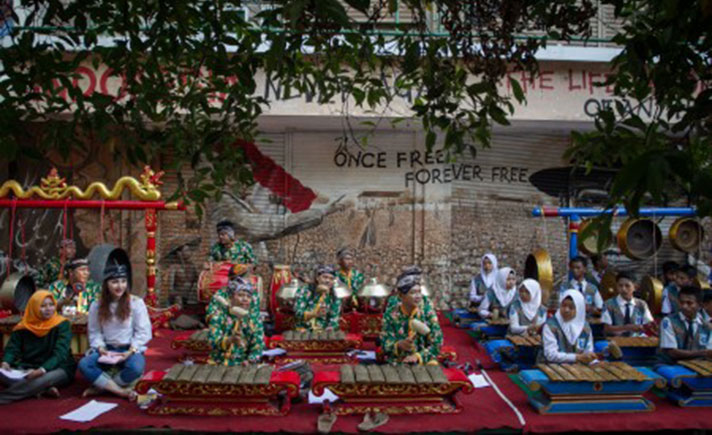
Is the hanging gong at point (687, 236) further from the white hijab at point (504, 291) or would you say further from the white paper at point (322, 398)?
the white paper at point (322, 398)

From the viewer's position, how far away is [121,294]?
19.2 feet

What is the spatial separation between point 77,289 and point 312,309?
292cm

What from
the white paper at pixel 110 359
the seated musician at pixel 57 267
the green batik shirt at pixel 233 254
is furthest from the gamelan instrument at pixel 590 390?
the seated musician at pixel 57 267

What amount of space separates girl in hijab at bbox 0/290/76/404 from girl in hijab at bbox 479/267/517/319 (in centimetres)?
546

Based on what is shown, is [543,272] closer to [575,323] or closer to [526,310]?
[526,310]

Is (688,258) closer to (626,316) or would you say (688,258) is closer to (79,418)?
(626,316)

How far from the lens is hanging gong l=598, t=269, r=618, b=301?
917cm

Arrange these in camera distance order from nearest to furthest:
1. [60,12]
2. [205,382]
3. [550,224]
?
[60,12] < [205,382] < [550,224]

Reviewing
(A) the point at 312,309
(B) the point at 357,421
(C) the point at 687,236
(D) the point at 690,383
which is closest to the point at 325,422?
(B) the point at 357,421

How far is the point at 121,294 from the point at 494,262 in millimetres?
5661

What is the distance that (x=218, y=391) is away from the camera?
479 cm

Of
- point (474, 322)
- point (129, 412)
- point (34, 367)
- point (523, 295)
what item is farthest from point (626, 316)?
point (34, 367)

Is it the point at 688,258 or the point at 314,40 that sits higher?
the point at 314,40

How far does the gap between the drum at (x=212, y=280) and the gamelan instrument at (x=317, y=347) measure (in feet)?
6.12
